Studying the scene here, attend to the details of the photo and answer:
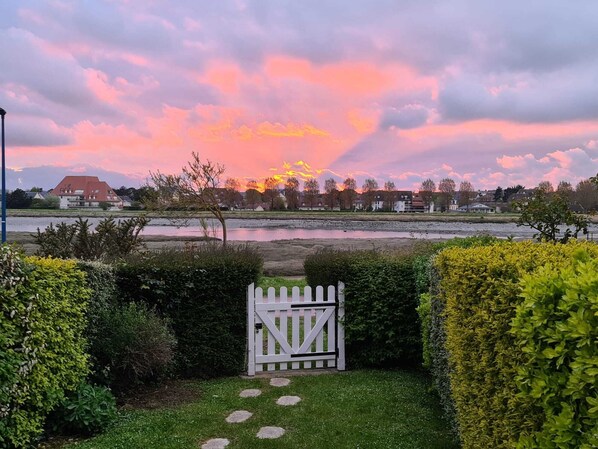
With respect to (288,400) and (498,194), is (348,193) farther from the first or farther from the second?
(288,400)

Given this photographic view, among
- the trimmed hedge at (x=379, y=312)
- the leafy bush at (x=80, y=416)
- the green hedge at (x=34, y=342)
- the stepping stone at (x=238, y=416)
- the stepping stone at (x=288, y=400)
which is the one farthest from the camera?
the trimmed hedge at (x=379, y=312)

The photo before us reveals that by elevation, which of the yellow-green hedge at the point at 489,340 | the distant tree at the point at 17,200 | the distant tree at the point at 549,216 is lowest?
the yellow-green hedge at the point at 489,340

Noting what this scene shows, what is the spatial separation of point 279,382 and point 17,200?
9946cm

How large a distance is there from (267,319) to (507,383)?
4274mm

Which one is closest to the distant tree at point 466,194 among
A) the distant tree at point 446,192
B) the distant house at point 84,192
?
the distant tree at point 446,192

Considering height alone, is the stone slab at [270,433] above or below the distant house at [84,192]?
below

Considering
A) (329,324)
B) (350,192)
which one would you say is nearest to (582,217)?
(329,324)

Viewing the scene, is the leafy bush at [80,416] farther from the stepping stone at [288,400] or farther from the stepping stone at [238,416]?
the stepping stone at [288,400]

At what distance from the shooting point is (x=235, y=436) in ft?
15.2

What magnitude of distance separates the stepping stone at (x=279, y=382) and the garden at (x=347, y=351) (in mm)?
144

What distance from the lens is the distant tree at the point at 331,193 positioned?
95.7 meters

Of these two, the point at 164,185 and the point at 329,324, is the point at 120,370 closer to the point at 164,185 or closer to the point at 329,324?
the point at 329,324

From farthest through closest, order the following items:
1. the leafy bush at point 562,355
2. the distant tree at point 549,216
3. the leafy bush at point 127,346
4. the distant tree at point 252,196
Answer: the distant tree at point 252,196, the distant tree at point 549,216, the leafy bush at point 127,346, the leafy bush at point 562,355

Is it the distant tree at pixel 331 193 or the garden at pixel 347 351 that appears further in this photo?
the distant tree at pixel 331 193
